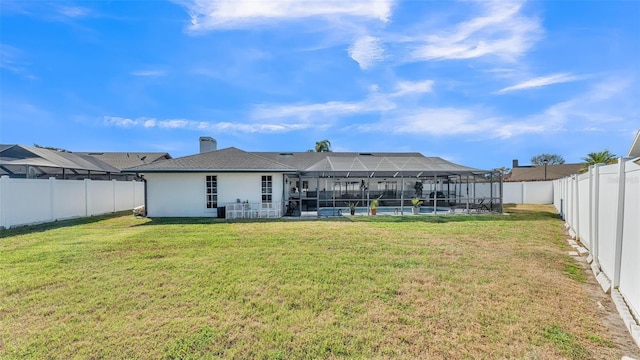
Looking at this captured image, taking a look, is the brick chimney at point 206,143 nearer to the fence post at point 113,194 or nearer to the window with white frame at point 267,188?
the fence post at point 113,194

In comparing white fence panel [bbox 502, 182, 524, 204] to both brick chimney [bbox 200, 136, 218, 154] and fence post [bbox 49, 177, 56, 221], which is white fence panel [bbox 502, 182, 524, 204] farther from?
fence post [bbox 49, 177, 56, 221]

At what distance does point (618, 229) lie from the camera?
4.36 m

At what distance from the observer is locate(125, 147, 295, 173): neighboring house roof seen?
1441cm

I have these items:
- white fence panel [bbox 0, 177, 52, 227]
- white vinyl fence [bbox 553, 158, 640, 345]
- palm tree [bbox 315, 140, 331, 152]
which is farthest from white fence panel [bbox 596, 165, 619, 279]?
palm tree [bbox 315, 140, 331, 152]

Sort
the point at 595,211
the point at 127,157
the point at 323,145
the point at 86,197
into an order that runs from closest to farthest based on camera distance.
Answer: the point at 595,211, the point at 86,197, the point at 127,157, the point at 323,145

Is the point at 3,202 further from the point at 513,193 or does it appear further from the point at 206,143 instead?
the point at 513,193

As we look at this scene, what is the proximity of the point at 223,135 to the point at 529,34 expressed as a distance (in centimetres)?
2114

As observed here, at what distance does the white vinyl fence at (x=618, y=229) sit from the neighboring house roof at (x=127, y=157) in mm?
30814

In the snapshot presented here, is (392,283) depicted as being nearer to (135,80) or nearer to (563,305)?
(563,305)

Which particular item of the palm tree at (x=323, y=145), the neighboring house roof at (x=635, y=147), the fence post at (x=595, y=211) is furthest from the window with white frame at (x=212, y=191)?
the palm tree at (x=323, y=145)

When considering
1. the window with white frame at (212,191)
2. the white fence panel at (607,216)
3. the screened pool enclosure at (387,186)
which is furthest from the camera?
the screened pool enclosure at (387,186)

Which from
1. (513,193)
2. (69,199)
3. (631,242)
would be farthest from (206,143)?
(513,193)

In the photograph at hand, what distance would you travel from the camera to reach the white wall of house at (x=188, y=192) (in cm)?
1484

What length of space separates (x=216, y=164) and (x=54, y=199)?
6.87 m
